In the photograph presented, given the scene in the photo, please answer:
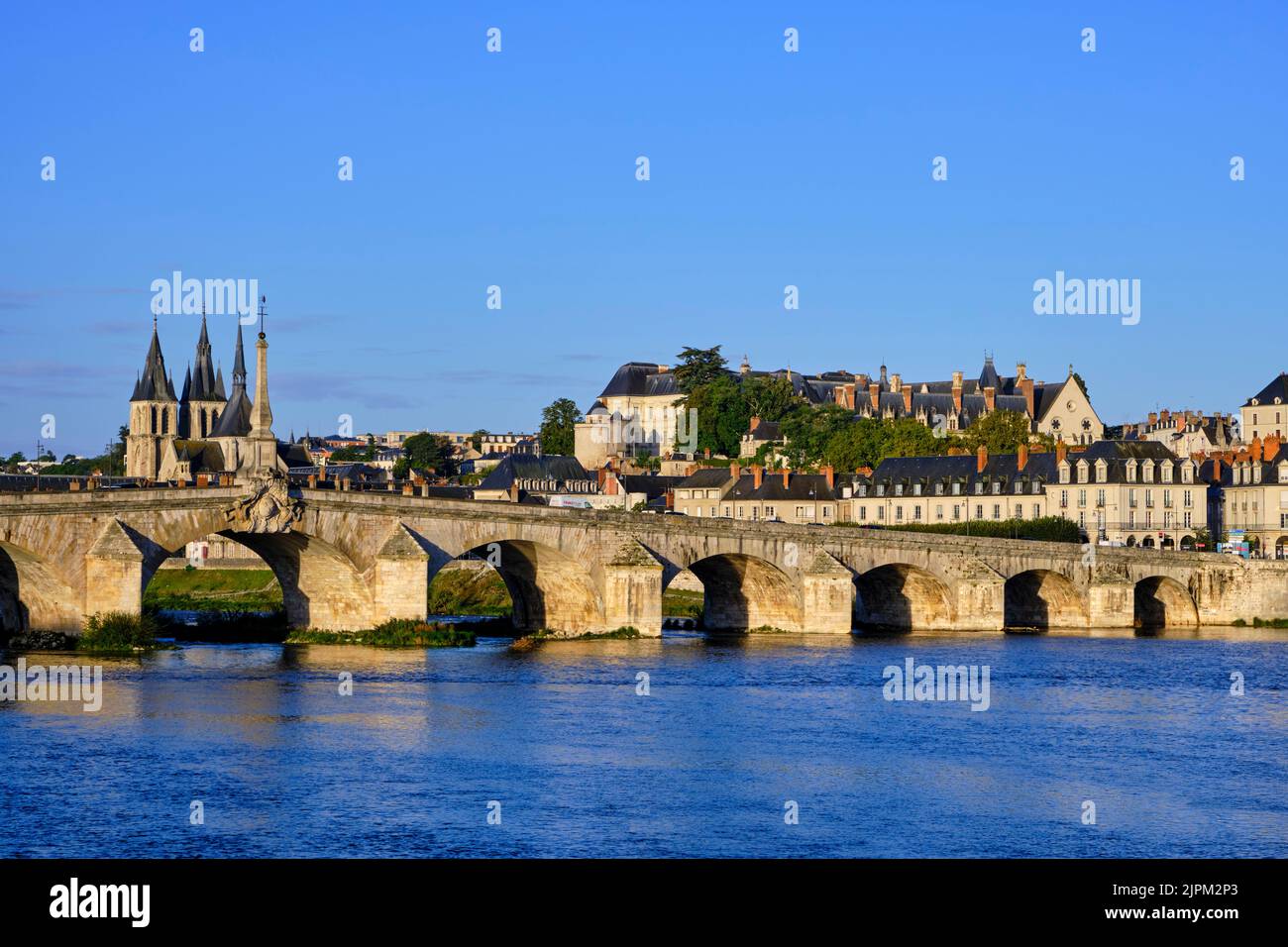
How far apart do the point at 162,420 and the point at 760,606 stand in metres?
104

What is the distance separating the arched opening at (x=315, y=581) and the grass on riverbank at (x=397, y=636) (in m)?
0.64

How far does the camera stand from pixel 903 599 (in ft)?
254

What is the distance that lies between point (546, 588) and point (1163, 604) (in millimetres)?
29515

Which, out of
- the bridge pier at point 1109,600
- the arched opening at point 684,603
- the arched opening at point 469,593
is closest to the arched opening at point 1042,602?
the bridge pier at point 1109,600

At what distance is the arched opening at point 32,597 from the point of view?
58.0 meters

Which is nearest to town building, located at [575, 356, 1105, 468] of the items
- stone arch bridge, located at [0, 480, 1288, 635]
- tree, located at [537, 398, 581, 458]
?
tree, located at [537, 398, 581, 458]

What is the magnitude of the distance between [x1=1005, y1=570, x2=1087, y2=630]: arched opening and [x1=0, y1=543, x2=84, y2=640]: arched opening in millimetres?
39349

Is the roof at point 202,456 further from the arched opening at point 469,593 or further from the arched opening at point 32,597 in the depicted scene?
the arched opening at point 32,597

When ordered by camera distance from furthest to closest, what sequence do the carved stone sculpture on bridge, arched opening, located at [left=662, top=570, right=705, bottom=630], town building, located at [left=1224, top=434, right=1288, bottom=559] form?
town building, located at [left=1224, top=434, right=1288, bottom=559], arched opening, located at [left=662, top=570, right=705, bottom=630], the carved stone sculpture on bridge

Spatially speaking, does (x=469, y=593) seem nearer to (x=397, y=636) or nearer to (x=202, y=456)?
(x=397, y=636)

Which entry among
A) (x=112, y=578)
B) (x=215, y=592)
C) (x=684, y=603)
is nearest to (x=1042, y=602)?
→ (x=684, y=603)

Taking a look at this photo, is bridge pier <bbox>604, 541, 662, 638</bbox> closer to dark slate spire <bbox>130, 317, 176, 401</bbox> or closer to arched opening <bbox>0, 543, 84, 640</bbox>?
arched opening <bbox>0, 543, 84, 640</bbox>

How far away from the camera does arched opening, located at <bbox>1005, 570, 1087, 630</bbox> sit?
7831cm

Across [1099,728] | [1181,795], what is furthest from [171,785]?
[1099,728]
